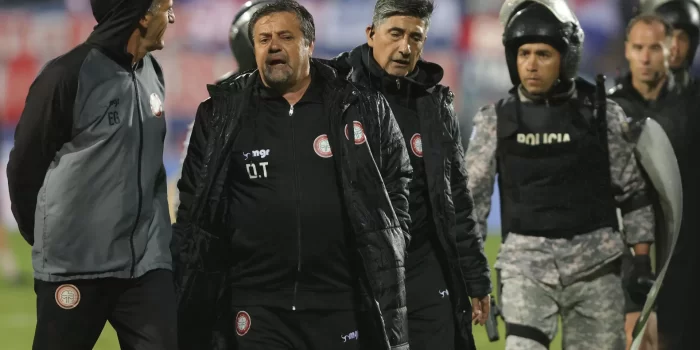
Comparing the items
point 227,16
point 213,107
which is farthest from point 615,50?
point 213,107

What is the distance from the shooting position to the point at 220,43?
1816 centimetres

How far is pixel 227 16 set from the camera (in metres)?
17.9

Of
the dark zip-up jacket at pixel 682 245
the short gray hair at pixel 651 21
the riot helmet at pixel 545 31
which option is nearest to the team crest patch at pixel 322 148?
the riot helmet at pixel 545 31

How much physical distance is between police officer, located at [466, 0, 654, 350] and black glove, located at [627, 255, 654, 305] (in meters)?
0.13

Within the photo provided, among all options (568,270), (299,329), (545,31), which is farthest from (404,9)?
(299,329)

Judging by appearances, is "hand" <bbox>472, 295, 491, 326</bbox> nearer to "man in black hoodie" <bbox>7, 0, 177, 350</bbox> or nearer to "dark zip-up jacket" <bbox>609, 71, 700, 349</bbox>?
"dark zip-up jacket" <bbox>609, 71, 700, 349</bbox>

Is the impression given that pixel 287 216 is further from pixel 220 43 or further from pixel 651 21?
pixel 220 43

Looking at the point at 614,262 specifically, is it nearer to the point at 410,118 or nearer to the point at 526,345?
the point at 526,345

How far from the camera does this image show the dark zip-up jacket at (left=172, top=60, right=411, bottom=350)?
4.64 meters

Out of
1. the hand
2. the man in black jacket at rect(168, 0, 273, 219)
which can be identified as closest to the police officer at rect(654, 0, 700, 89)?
the man in black jacket at rect(168, 0, 273, 219)

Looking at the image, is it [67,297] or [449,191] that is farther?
[449,191]

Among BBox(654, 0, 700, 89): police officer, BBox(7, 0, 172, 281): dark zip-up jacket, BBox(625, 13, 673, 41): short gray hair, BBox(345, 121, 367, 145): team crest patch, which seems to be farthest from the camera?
BBox(654, 0, 700, 89): police officer

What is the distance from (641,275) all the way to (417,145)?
1.70 metres

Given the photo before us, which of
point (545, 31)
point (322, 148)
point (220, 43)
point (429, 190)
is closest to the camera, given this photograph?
point (322, 148)
